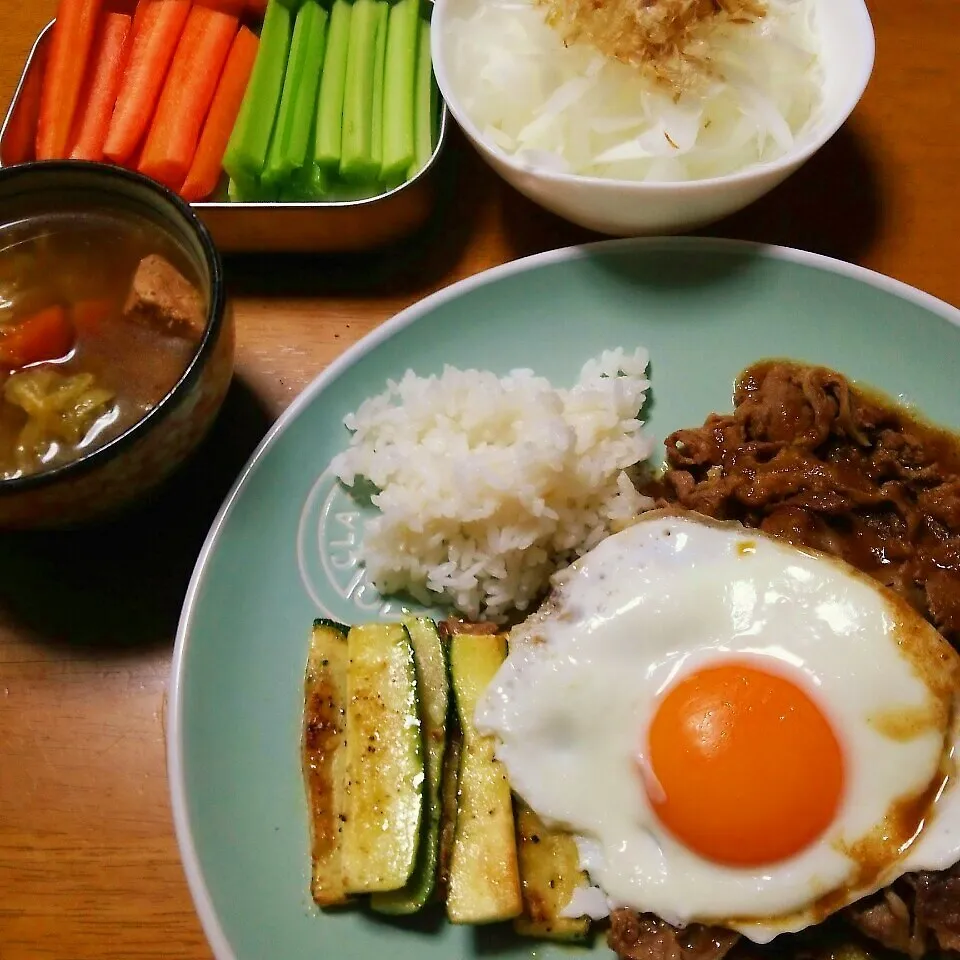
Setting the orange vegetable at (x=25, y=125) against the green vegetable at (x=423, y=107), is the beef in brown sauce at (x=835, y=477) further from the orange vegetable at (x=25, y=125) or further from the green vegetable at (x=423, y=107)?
the orange vegetable at (x=25, y=125)

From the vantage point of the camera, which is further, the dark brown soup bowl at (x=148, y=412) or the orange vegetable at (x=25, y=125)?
the orange vegetable at (x=25, y=125)

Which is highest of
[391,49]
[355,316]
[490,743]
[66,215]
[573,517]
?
[391,49]

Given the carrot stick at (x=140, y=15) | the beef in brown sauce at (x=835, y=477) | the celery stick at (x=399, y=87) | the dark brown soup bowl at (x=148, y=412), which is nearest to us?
the dark brown soup bowl at (x=148, y=412)

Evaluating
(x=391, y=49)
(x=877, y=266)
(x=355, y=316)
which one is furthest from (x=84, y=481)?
(x=877, y=266)

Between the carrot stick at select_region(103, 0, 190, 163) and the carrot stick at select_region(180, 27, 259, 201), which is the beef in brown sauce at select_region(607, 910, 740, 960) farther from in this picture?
the carrot stick at select_region(103, 0, 190, 163)

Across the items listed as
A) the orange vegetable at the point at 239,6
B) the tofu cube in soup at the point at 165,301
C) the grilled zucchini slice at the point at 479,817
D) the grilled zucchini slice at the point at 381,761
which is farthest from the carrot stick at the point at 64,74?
the grilled zucchini slice at the point at 479,817

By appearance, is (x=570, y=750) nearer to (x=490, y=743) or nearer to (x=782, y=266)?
(x=490, y=743)

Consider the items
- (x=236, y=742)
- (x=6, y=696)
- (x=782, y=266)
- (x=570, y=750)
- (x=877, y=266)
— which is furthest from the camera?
(x=877, y=266)
